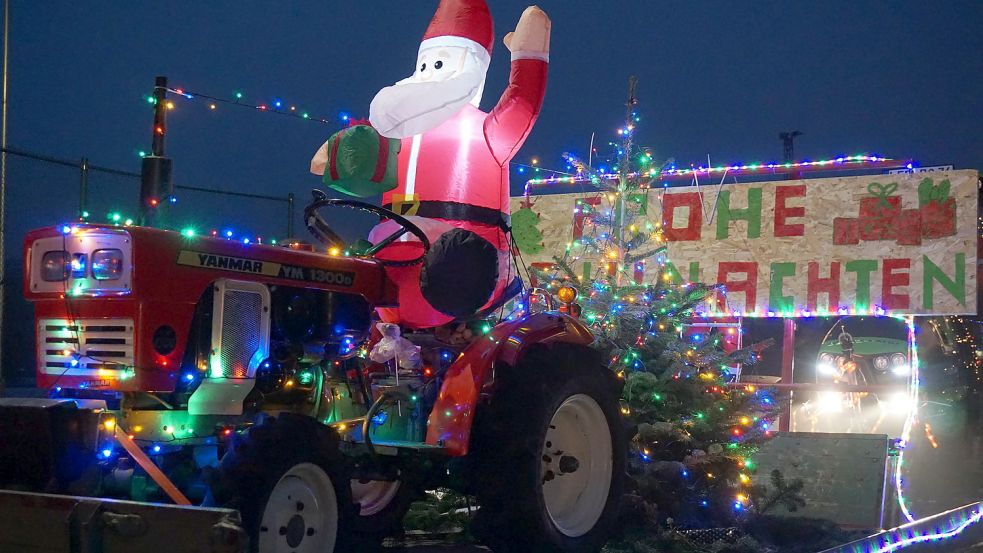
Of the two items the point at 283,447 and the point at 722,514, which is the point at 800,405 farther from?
the point at 283,447

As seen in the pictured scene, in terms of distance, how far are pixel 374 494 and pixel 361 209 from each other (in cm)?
186

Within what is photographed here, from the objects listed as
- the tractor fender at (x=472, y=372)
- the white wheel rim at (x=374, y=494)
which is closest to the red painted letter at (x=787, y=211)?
the tractor fender at (x=472, y=372)

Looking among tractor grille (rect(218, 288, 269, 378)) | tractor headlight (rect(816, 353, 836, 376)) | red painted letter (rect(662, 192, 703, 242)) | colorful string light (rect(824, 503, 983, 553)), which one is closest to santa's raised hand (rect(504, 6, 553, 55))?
tractor grille (rect(218, 288, 269, 378))

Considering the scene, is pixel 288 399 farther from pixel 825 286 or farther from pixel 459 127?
pixel 825 286

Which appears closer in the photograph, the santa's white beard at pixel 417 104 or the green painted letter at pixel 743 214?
the santa's white beard at pixel 417 104

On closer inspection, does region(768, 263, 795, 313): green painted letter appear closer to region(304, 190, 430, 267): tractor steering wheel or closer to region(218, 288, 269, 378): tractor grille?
region(304, 190, 430, 267): tractor steering wheel

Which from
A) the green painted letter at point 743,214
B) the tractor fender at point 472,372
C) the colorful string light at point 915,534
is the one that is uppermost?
the green painted letter at point 743,214

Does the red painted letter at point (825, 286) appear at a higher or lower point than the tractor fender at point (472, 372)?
higher

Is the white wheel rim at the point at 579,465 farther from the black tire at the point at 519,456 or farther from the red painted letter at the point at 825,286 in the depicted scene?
the red painted letter at the point at 825,286

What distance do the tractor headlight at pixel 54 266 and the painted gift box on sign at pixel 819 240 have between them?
5.69m

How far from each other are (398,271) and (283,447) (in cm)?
163

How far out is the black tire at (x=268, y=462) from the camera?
139 inches

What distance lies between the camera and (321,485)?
156 inches

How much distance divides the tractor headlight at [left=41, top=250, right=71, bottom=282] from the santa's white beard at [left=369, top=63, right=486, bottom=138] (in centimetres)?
207
